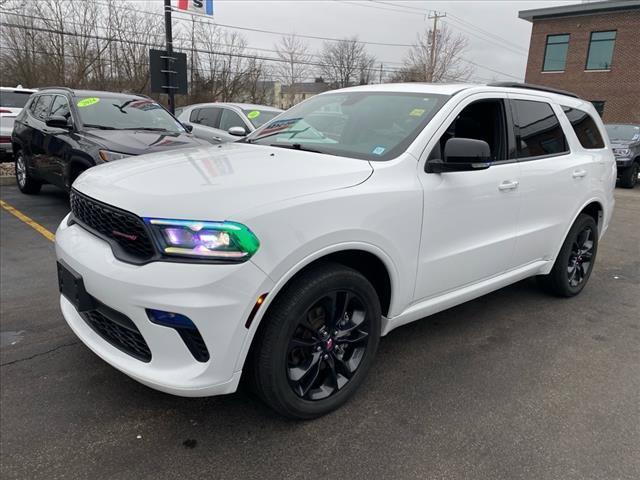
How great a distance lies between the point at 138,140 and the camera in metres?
6.18

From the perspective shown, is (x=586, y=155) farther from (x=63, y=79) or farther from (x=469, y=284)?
(x=63, y=79)

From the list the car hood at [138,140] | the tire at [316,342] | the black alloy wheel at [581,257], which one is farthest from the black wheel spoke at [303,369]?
the car hood at [138,140]

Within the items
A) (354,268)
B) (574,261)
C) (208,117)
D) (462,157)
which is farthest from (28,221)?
(574,261)

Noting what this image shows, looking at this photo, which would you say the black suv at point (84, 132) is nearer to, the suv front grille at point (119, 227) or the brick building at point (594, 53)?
the suv front grille at point (119, 227)

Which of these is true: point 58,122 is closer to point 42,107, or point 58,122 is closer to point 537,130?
point 42,107

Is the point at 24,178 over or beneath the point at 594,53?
beneath

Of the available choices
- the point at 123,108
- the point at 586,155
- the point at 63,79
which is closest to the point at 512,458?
the point at 586,155

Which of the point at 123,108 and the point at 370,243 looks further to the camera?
the point at 123,108

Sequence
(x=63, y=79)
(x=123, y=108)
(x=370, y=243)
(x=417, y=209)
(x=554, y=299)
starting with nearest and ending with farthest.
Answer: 1. (x=370, y=243)
2. (x=417, y=209)
3. (x=554, y=299)
4. (x=123, y=108)
5. (x=63, y=79)

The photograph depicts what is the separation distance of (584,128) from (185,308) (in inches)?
159

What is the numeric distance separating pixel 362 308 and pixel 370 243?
37 cm

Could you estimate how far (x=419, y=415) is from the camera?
8.81ft

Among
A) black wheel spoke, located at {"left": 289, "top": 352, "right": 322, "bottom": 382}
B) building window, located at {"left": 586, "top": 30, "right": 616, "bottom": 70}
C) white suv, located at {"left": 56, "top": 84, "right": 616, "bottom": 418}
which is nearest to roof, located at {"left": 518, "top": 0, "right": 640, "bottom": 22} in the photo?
building window, located at {"left": 586, "top": 30, "right": 616, "bottom": 70}

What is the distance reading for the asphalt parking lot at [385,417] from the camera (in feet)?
7.47
